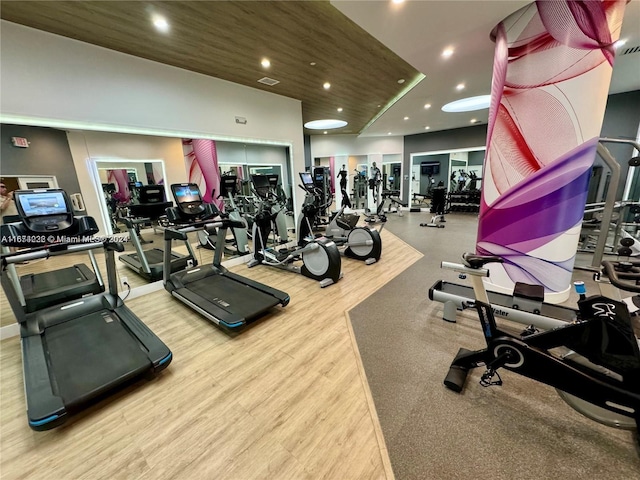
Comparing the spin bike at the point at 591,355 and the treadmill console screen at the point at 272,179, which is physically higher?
the treadmill console screen at the point at 272,179

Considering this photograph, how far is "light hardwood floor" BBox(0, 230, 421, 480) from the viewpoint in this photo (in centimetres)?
146

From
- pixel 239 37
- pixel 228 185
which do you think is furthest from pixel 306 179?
pixel 239 37

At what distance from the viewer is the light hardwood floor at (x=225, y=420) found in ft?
4.80

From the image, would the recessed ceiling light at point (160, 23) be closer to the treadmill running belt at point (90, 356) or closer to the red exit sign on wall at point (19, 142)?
the red exit sign on wall at point (19, 142)

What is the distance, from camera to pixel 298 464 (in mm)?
1454

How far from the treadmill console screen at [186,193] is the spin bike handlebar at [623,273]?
4669mm

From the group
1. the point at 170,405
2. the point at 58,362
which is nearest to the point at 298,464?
the point at 170,405

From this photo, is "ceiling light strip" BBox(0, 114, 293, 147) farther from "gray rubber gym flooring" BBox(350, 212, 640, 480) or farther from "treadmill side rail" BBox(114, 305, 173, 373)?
"gray rubber gym flooring" BBox(350, 212, 640, 480)

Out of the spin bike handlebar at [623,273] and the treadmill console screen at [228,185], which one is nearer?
the spin bike handlebar at [623,273]

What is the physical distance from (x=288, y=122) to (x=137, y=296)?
14.7ft

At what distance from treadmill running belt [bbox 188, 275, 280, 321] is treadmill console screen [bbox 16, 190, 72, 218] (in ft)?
5.24

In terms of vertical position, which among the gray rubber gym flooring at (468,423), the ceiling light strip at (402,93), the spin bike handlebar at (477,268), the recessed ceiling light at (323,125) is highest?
the recessed ceiling light at (323,125)

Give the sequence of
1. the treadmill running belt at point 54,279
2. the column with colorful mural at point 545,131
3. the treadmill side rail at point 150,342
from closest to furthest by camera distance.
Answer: the treadmill side rail at point 150,342 < the column with colorful mural at point 545,131 < the treadmill running belt at point 54,279

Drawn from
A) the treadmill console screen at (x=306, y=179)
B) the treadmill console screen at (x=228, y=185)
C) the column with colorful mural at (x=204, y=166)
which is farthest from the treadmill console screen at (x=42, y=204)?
the treadmill console screen at (x=306, y=179)
